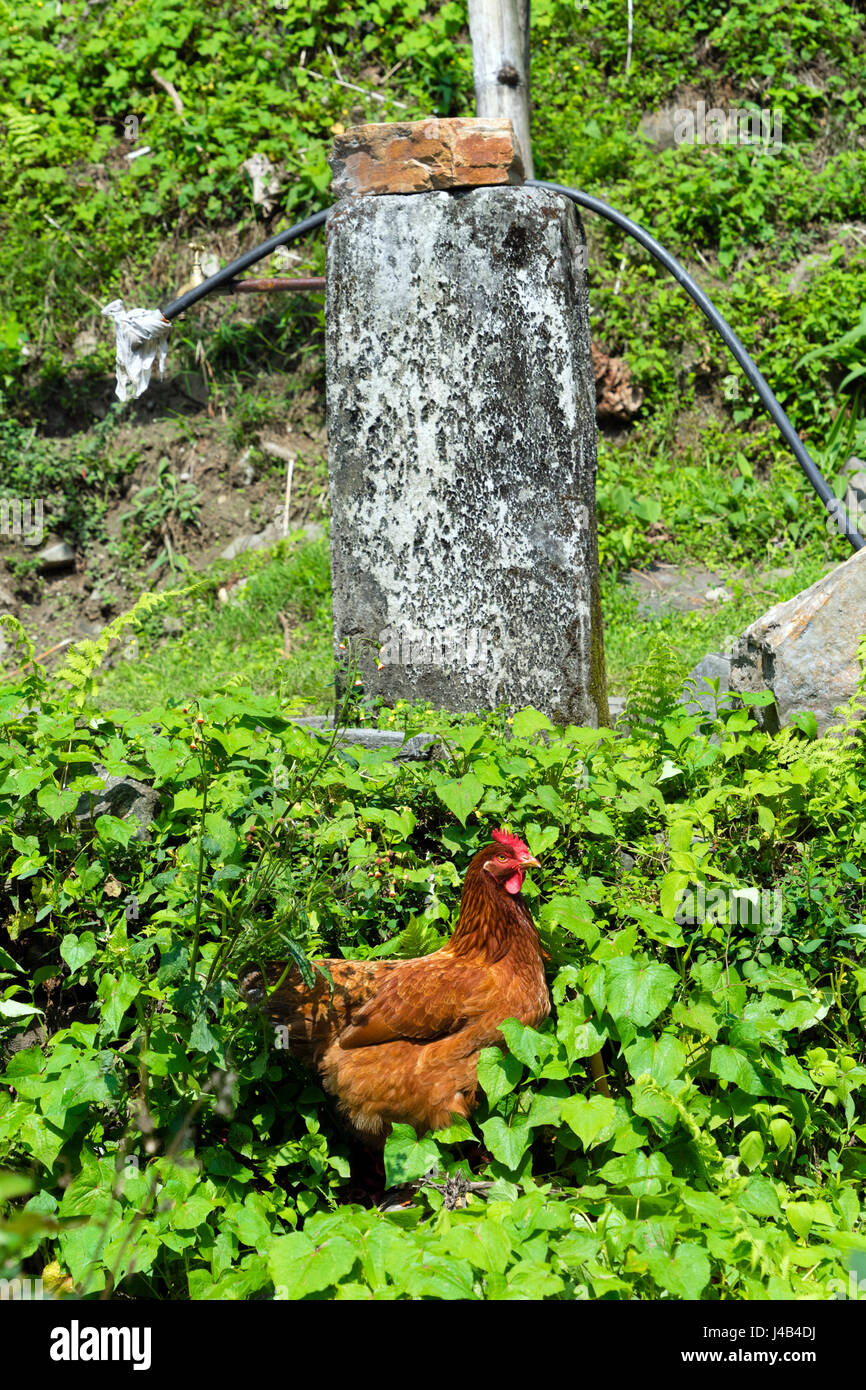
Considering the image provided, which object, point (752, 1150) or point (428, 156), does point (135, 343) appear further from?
point (752, 1150)

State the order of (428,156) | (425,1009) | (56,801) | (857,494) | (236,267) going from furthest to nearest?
(857,494), (236,267), (428,156), (56,801), (425,1009)

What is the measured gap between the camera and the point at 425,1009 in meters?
2.65

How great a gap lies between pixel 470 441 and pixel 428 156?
1045 millimetres

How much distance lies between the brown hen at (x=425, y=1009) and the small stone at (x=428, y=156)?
264 cm

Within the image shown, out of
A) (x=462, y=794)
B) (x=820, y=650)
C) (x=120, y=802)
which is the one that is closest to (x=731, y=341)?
(x=820, y=650)

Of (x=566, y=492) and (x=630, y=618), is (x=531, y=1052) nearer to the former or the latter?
(x=566, y=492)

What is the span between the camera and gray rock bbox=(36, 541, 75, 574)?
25.3 ft

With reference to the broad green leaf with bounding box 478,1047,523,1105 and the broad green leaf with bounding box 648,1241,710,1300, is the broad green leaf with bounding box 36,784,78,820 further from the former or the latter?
the broad green leaf with bounding box 648,1241,710,1300

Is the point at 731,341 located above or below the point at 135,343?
above

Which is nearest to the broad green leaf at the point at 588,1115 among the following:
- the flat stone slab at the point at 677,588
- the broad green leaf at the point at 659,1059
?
the broad green leaf at the point at 659,1059

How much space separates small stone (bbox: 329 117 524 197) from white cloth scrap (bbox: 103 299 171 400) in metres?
1.04

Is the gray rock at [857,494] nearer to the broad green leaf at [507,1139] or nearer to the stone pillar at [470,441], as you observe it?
the stone pillar at [470,441]

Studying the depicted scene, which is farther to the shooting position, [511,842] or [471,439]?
[471,439]

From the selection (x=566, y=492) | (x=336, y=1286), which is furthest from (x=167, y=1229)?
(x=566, y=492)
